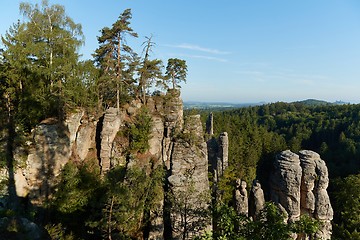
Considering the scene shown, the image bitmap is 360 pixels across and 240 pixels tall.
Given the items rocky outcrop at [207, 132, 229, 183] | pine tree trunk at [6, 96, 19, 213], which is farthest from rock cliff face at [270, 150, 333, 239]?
pine tree trunk at [6, 96, 19, 213]

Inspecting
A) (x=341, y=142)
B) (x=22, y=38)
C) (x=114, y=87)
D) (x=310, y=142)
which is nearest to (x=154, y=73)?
(x=114, y=87)

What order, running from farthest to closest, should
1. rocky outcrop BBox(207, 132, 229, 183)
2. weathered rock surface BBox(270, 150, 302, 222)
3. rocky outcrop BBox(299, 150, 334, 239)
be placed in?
1. rocky outcrop BBox(207, 132, 229, 183)
2. rocky outcrop BBox(299, 150, 334, 239)
3. weathered rock surface BBox(270, 150, 302, 222)

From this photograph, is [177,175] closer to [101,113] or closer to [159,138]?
[159,138]

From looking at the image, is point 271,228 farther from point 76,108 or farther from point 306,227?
point 76,108

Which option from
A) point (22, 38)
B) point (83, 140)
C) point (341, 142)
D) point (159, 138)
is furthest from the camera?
point (341, 142)

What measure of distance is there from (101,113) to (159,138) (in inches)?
247

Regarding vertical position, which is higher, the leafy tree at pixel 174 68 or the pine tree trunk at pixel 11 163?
the leafy tree at pixel 174 68

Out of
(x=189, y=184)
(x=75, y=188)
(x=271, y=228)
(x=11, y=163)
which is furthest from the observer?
(x=75, y=188)

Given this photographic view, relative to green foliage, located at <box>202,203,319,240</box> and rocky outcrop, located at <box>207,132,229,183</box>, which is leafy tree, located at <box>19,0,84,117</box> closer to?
green foliage, located at <box>202,203,319,240</box>

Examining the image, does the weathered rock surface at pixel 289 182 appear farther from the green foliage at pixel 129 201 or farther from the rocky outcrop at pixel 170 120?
the green foliage at pixel 129 201

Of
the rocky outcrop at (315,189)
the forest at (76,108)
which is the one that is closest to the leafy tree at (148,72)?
the forest at (76,108)

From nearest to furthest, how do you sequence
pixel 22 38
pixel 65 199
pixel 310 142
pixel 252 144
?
pixel 65 199, pixel 22 38, pixel 252 144, pixel 310 142

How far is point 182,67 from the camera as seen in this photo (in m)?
30.2

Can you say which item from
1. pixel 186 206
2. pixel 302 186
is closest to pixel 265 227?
pixel 186 206
